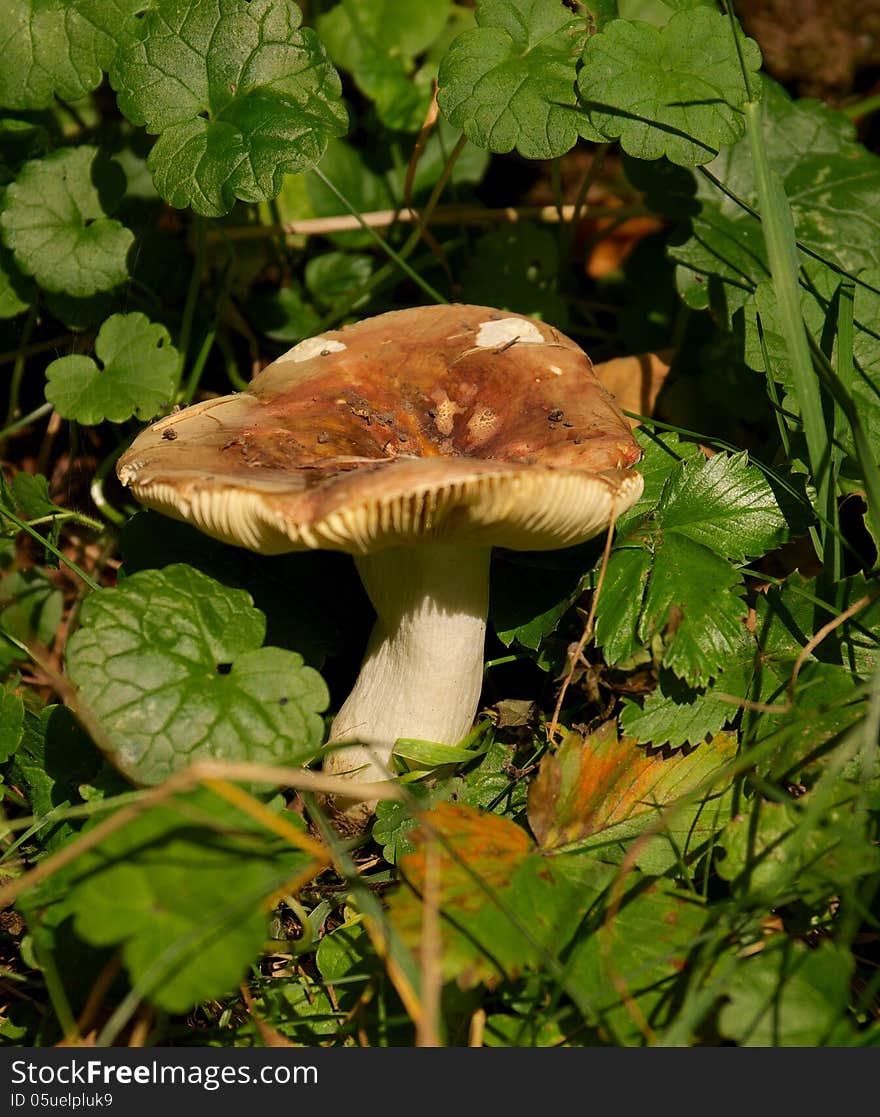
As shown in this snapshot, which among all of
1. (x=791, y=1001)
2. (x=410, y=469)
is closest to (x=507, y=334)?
(x=410, y=469)

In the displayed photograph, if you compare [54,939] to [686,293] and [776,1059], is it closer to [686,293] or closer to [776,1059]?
[776,1059]

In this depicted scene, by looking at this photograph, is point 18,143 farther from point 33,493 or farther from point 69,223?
point 33,493

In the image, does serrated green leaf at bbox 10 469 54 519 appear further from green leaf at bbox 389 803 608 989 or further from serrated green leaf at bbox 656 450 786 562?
serrated green leaf at bbox 656 450 786 562

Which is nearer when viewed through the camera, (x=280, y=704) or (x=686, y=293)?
(x=280, y=704)

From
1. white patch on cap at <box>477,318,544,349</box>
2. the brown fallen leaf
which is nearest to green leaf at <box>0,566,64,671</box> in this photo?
white patch on cap at <box>477,318,544,349</box>

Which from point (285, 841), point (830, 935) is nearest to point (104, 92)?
point (285, 841)

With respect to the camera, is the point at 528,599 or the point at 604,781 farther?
the point at 528,599
